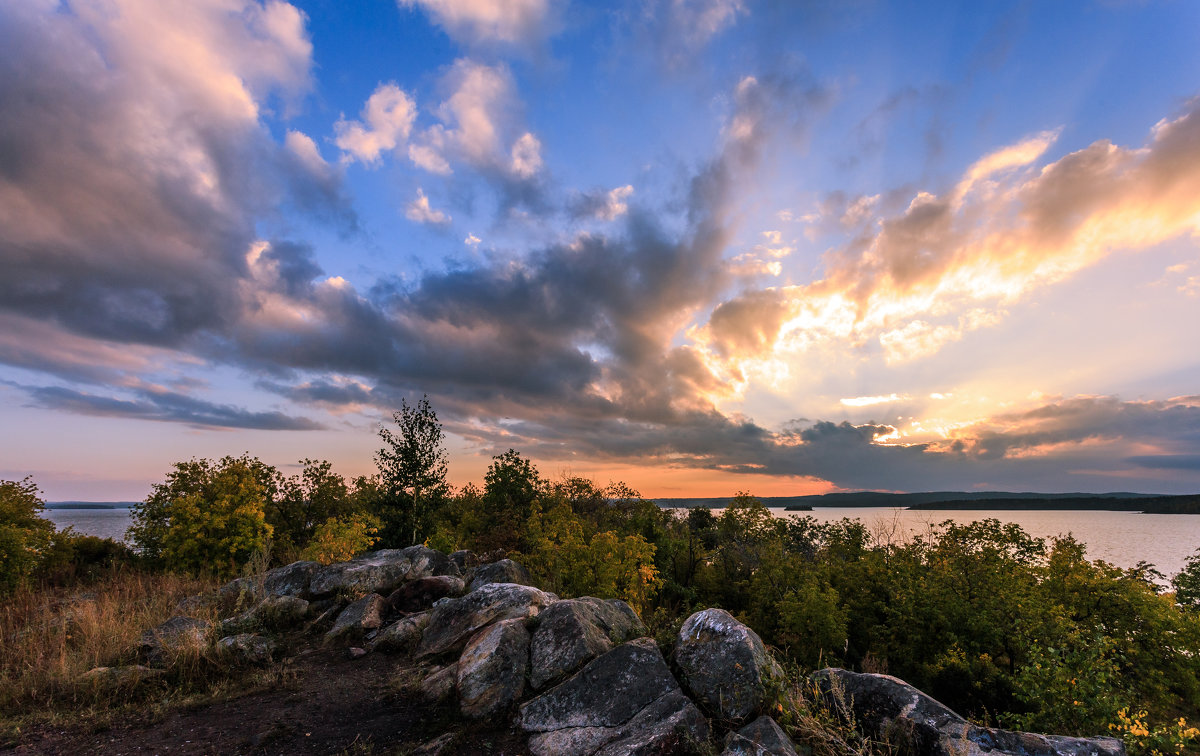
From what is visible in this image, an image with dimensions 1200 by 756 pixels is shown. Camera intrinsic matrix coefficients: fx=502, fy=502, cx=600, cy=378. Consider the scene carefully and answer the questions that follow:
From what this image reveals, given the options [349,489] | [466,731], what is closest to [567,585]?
[466,731]

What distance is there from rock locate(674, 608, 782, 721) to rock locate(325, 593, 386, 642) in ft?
24.9

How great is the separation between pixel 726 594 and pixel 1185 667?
648 inches

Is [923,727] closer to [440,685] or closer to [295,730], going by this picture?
[440,685]

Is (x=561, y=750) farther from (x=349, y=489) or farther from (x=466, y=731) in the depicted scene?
(x=349, y=489)

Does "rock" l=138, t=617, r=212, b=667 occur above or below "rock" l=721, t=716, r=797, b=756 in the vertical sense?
below

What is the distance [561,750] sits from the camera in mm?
6141

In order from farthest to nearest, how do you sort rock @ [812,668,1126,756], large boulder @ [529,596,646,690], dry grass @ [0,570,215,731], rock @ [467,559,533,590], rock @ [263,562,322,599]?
1. rock @ [263,562,322,599]
2. rock @ [467,559,533,590]
3. dry grass @ [0,570,215,731]
4. large boulder @ [529,596,646,690]
5. rock @ [812,668,1126,756]

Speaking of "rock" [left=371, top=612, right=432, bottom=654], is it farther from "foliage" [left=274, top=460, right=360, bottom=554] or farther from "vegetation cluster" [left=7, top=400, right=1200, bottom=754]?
"foliage" [left=274, top=460, right=360, bottom=554]

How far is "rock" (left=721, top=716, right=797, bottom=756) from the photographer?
505 centimetres

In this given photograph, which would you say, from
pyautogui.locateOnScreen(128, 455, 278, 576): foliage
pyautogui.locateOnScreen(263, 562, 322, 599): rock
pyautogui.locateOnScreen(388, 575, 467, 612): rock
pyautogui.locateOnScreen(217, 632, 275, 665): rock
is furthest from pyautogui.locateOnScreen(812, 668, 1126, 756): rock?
pyautogui.locateOnScreen(128, 455, 278, 576): foliage

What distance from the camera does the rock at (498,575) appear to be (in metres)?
12.7

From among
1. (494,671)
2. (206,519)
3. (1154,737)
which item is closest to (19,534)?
(206,519)

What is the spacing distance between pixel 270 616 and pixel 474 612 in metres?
5.80

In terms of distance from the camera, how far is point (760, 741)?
207 inches
